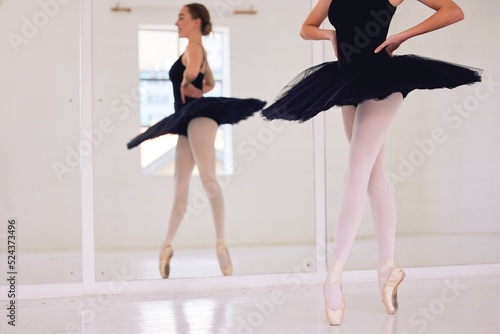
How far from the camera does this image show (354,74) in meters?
2.04

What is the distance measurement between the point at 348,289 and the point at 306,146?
71cm

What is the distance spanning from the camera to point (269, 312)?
2.18 meters

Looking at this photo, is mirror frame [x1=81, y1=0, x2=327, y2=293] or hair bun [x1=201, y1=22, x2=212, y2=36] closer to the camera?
mirror frame [x1=81, y1=0, x2=327, y2=293]

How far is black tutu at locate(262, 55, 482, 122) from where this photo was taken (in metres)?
1.93

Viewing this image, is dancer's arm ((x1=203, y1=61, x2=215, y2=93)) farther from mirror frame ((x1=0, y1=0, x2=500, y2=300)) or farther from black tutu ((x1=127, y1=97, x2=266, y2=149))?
mirror frame ((x1=0, y1=0, x2=500, y2=300))

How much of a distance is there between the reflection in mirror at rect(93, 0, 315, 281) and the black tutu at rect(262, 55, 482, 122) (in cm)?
65

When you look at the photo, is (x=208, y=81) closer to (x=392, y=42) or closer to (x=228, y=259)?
(x=228, y=259)

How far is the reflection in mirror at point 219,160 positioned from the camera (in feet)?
8.82

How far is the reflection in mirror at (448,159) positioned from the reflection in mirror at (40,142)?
141 centimetres

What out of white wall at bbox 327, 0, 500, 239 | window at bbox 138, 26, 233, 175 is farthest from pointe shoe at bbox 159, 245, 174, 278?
white wall at bbox 327, 0, 500, 239

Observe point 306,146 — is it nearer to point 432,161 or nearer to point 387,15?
point 432,161

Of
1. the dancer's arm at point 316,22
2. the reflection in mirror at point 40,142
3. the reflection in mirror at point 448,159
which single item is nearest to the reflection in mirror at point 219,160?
the reflection in mirror at point 40,142

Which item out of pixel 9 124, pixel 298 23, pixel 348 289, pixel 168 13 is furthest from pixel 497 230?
pixel 9 124

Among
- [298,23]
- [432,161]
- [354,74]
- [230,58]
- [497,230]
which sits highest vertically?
[298,23]
